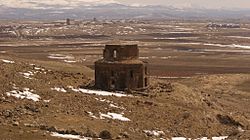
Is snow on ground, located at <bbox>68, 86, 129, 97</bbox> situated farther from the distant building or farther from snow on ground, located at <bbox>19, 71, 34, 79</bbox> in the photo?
snow on ground, located at <bbox>19, 71, 34, 79</bbox>

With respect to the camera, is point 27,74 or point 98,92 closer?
point 98,92

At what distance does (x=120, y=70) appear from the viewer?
36.7 metres

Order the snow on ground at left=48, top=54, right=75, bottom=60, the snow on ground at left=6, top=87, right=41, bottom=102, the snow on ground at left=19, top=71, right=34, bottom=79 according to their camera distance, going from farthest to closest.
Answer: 1. the snow on ground at left=48, top=54, right=75, bottom=60
2. the snow on ground at left=19, top=71, right=34, bottom=79
3. the snow on ground at left=6, top=87, right=41, bottom=102

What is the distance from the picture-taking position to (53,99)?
98.5 ft

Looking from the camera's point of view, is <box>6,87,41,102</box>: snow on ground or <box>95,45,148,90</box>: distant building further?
<box>95,45,148,90</box>: distant building

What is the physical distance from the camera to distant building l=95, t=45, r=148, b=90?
1439 inches

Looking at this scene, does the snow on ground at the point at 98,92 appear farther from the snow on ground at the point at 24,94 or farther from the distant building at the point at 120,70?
the snow on ground at the point at 24,94

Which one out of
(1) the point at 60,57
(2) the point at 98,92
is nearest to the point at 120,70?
(2) the point at 98,92

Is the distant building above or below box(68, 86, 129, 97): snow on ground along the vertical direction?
above

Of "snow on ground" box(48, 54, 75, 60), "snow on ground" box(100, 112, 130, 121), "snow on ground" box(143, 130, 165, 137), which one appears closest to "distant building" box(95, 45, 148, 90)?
"snow on ground" box(100, 112, 130, 121)

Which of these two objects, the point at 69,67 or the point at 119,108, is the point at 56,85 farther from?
the point at 69,67

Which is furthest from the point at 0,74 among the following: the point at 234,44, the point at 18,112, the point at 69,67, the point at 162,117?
the point at 234,44

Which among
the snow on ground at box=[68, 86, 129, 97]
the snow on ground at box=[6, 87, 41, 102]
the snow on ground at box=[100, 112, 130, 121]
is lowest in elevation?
the snow on ground at box=[100, 112, 130, 121]

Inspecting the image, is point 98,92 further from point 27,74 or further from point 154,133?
point 154,133
